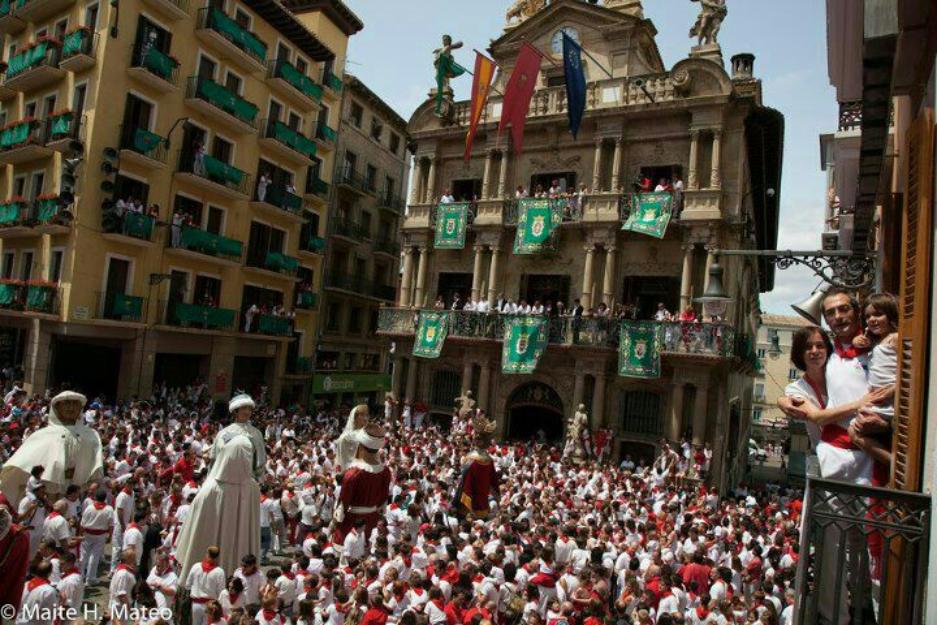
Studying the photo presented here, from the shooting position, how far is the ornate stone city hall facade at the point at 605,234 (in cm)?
2414

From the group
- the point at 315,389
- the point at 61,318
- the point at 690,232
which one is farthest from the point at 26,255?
the point at 690,232

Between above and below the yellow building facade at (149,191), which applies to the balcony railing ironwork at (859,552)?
below

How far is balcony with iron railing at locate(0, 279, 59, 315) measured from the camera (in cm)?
2431

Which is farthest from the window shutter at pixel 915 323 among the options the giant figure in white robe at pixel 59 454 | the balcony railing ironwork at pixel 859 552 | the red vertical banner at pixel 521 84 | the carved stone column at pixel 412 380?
the carved stone column at pixel 412 380

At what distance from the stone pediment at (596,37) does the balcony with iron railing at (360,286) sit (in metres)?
15.0

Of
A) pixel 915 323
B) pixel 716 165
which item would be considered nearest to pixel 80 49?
pixel 716 165

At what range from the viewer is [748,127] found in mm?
25219

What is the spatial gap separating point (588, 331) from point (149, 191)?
59.0ft

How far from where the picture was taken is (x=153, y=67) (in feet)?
84.1

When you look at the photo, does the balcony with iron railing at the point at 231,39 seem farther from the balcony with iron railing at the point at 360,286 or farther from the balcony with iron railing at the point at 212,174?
the balcony with iron railing at the point at 360,286

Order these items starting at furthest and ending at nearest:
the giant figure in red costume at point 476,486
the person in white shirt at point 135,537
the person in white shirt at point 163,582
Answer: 1. the giant figure in red costume at point 476,486
2. the person in white shirt at point 135,537
3. the person in white shirt at point 163,582

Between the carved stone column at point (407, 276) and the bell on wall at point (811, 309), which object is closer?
the bell on wall at point (811, 309)

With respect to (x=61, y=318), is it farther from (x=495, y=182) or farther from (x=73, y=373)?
(x=495, y=182)

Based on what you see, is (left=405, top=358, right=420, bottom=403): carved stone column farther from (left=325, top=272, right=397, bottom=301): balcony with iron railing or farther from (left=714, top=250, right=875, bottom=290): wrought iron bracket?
(left=714, top=250, right=875, bottom=290): wrought iron bracket
